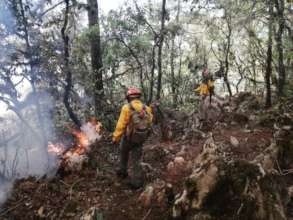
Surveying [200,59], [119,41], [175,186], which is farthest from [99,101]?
[200,59]

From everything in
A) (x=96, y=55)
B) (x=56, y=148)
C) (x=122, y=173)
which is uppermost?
(x=96, y=55)

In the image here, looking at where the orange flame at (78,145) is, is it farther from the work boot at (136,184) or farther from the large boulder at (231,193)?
the large boulder at (231,193)

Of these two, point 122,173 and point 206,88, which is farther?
point 206,88

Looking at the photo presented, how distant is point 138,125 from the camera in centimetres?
710

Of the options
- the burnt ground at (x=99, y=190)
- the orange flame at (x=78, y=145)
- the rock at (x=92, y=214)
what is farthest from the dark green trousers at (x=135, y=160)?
the orange flame at (x=78, y=145)

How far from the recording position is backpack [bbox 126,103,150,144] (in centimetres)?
706

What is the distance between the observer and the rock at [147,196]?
6.71 meters

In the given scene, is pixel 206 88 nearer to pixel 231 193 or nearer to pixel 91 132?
pixel 91 132

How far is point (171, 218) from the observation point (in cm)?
605

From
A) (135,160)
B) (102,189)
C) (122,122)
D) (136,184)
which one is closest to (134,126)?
(122,122)

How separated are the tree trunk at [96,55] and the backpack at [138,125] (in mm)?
6009

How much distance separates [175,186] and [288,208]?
216cm

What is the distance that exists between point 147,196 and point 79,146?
316 centimetres

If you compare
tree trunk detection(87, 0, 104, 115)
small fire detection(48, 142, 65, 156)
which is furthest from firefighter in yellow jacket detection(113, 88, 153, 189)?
tree trunk detection(87, 0, 104, 115)
